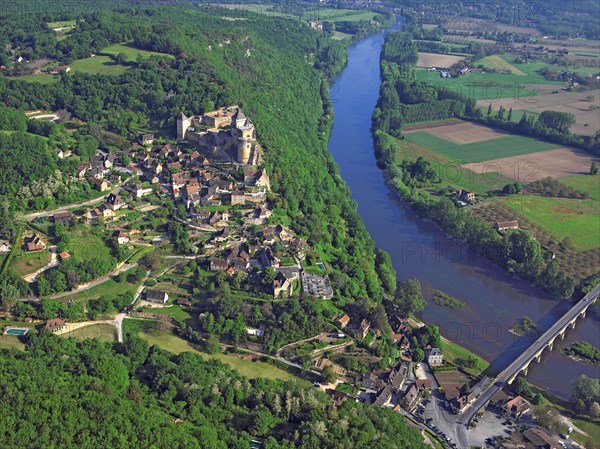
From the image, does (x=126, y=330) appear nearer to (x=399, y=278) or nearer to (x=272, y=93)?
(x=399, y=278)

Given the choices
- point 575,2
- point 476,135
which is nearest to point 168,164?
point 476,135

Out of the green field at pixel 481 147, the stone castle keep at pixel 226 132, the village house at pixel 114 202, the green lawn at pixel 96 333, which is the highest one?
the stone castle keep at pixel 226 132

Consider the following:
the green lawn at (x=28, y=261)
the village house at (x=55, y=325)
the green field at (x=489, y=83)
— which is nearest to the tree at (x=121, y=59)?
the green lawn at (x=28, y=261)

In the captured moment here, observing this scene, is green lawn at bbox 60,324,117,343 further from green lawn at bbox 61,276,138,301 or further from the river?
the river

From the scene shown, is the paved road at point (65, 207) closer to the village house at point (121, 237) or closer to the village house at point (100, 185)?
the village house at point (100, 185)

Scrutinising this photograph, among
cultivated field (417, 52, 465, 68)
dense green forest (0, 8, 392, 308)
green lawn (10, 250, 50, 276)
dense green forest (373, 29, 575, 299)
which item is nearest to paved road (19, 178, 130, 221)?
green lawn (10, 250, 50, 276)

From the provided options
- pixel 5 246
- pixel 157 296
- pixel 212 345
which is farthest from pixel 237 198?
pixel 5 246
